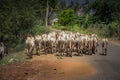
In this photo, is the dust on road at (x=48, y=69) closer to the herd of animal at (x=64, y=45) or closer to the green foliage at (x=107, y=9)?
the herd of animal at (x=64, y=45)

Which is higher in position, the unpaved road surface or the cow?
the cow

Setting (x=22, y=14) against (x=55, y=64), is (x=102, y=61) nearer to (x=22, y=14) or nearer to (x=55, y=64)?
(x=55, y=64)

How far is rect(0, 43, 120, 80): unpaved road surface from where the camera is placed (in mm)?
23266

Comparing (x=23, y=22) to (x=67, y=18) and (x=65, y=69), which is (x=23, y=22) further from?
(x=67, y=18)

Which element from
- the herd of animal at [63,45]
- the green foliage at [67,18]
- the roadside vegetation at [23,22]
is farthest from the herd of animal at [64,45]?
the green foliage at [67,18]

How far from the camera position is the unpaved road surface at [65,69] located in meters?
23.3

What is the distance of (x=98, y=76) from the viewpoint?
23.1 meters

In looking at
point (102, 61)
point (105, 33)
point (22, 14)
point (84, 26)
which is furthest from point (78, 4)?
point (102, 61)

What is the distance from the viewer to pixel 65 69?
84.7ft

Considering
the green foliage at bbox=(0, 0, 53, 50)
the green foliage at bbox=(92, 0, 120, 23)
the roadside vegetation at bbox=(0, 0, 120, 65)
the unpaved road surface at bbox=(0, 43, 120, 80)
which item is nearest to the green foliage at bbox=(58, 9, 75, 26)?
the green foliage at bbox=(92, 0, 120, 23)

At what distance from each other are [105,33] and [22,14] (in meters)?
16.8

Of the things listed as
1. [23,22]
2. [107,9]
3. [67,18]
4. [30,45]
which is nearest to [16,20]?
[23,22]

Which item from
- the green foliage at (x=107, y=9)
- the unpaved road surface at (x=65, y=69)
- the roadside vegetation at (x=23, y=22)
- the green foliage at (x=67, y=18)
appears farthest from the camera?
the green foliage at (x=67, y=18)

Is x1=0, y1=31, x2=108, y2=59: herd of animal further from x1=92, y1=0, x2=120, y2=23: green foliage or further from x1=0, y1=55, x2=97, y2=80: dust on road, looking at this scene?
x1=92, y1=0, x2=120, y2=23: green foliage
